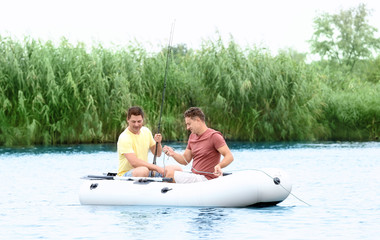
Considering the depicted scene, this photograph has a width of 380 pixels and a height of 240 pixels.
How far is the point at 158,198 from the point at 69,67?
465 inches

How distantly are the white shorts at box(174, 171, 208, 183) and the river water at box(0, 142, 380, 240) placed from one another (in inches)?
12.3

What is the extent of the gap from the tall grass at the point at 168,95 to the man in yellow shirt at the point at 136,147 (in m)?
10.9

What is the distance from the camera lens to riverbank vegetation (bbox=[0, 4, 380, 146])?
18891mm

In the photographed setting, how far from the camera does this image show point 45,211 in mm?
8242

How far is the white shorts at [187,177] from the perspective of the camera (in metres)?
7.87

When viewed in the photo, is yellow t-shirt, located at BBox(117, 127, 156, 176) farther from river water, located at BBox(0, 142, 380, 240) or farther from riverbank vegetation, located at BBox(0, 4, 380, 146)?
riverbank vegetation, located at BBox(0, 4, 380, 146)

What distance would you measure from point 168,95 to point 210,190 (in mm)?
13236

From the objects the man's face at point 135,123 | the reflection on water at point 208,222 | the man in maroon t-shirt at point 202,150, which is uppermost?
the man's face at point 135,123

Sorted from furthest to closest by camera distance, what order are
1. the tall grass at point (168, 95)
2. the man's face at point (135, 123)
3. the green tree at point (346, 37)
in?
1. the green tree at point (346, 37)
2. the tall grass at point (168, 95)
3. the man's face at point (135, 123)

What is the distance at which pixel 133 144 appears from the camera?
7996 millimetres

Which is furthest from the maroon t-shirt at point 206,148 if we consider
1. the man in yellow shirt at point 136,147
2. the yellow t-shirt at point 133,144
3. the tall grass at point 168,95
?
the tall grass at point 168,95

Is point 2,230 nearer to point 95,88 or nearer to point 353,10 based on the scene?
point 95,88

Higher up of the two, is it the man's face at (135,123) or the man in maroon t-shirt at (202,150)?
the man's face at (135,123)

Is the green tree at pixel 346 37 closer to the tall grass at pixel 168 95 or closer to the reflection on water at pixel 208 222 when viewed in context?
the tall grass at pixel 168 95
